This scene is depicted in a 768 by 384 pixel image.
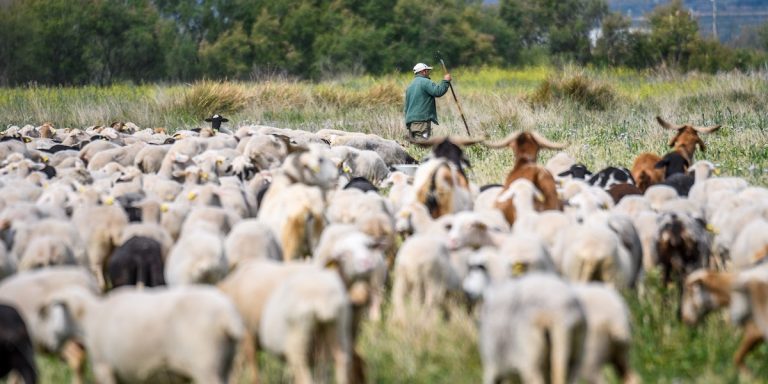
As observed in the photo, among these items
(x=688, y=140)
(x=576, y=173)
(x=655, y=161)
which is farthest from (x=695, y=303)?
(x=688, y=140)

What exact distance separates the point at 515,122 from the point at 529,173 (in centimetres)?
1375

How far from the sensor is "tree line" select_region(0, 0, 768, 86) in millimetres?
65500

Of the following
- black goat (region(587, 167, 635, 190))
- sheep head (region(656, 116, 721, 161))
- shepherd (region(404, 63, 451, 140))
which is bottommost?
shepherd (region(404, 63, 451, 140))

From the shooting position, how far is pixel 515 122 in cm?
2720

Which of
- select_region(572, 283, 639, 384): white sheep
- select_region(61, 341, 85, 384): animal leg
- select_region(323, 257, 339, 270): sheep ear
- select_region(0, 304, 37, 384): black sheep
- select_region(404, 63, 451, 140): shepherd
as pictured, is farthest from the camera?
select_region(404, 63, 451, 140): shepherd

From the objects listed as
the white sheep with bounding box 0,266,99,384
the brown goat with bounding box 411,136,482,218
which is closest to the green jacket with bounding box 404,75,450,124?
the brown goat with bounding box 411,136,482,218

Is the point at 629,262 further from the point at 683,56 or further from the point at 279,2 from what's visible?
the point at 279,2

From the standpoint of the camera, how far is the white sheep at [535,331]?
705 centimetres

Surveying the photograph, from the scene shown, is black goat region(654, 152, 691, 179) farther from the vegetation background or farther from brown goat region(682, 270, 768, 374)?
brown goat region(682, 270, 768, 374)

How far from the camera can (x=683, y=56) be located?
228 ft

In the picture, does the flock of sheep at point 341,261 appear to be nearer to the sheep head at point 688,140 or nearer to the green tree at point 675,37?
the sheep head at point 688,140

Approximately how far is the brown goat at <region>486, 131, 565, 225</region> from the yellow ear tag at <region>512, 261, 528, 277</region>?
3364 millimetres

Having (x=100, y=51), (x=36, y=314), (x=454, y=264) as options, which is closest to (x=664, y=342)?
(x=454, y=264)

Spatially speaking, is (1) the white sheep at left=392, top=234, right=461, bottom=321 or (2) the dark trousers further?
(2) the dark trousers
